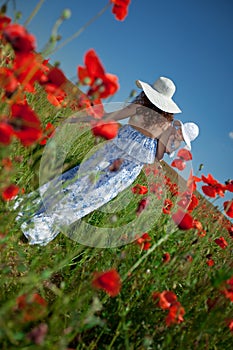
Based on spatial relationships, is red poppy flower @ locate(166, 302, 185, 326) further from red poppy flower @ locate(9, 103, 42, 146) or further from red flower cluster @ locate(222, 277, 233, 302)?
red poppy flower @ locate(9, 103, 42, 146)

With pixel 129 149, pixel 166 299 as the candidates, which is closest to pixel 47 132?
pixel 166 299

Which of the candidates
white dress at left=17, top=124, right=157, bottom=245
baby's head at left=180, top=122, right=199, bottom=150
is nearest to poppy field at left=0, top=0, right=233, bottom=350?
white dress at left=17, top=124, right=157, bottom=245

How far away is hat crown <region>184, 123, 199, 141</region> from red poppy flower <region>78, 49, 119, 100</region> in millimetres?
2033

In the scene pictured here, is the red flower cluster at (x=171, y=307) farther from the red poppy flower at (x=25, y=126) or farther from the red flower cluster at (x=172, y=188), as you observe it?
the red flower cluster at (x=172, y=188)

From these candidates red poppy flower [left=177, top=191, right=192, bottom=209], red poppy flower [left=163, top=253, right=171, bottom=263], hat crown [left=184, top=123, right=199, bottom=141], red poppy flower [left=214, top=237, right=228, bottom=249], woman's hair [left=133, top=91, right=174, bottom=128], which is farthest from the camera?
hat crown [left=184, top=123, right=199, bottom=141]

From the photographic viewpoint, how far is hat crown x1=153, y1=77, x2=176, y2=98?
3146 millimetres

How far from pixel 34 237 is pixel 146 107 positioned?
1361mm

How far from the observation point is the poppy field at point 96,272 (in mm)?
1092

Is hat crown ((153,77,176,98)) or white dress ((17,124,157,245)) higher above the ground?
hat crown ((153,77,176,98))

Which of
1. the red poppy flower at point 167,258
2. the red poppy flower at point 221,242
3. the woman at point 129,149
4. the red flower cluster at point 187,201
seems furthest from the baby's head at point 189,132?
the red poppy flower at point 167,258

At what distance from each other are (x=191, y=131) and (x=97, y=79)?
207 cm

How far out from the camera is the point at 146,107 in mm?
3154

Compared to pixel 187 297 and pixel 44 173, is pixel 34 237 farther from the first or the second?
pixel 187 297

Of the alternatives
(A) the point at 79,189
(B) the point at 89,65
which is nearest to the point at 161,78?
(A) the point at 79,189
